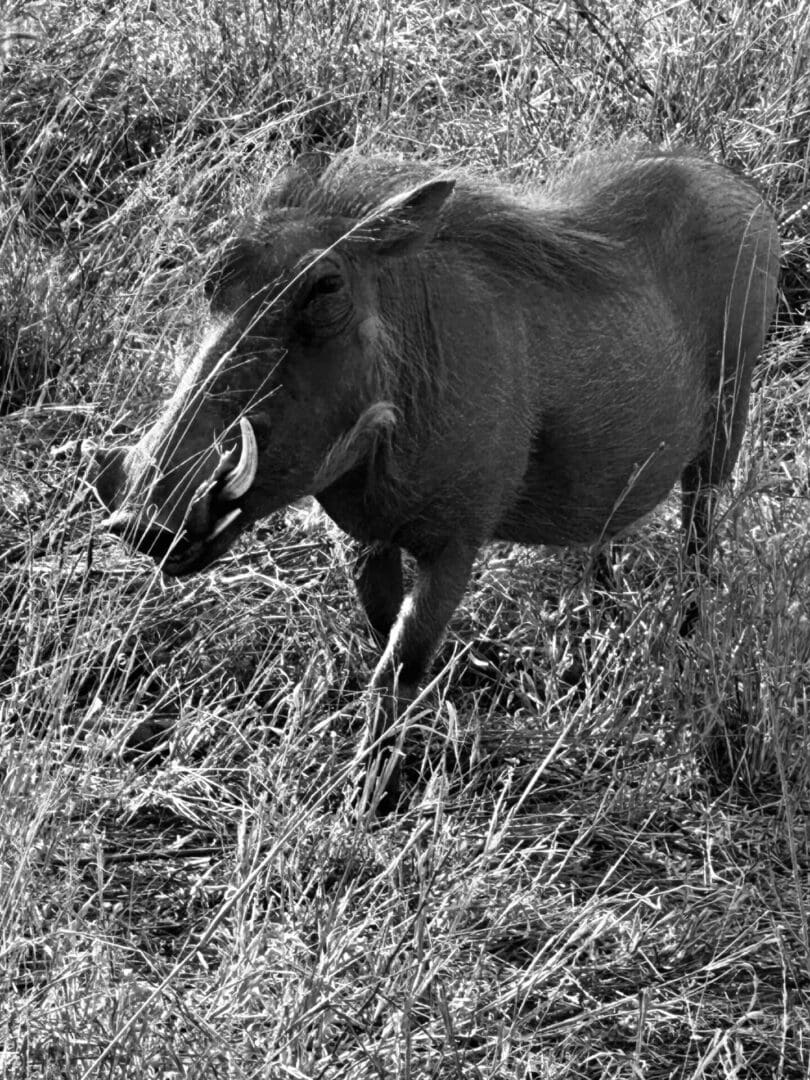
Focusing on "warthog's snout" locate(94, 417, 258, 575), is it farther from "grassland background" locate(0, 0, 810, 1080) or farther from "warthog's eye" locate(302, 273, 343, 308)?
"warthog's eye" locate(302, 273, 343, 308)

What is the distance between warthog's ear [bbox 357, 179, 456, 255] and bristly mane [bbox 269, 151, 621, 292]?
73 millimetres

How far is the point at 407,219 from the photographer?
119 inches

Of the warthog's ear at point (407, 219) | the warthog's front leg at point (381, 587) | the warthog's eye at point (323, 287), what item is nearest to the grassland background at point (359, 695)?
the warthog's front leg at point (381, 587)

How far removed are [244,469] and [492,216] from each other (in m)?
0.87

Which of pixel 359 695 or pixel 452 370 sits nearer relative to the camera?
pixel 452 370

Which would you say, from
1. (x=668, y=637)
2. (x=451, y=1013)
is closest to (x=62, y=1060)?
(x=451, y=1013)

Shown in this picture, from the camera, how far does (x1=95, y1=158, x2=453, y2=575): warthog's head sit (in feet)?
9.12

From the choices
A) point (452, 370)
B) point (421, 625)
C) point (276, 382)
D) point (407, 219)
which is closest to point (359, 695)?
point (421, 625)

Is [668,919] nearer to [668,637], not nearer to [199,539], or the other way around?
[668,637]

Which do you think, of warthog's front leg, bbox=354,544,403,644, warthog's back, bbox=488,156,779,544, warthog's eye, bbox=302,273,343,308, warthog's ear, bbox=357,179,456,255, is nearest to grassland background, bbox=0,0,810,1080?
warthog's front leg, bbox=354,544,403,644

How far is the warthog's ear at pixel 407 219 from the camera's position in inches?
118

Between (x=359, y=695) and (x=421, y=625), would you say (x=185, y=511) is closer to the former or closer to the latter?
(x=421, y=625)

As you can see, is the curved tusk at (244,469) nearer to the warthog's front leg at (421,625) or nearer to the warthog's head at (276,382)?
the warthog's head at (276,382)

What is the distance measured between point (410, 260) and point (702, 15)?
2.57m
